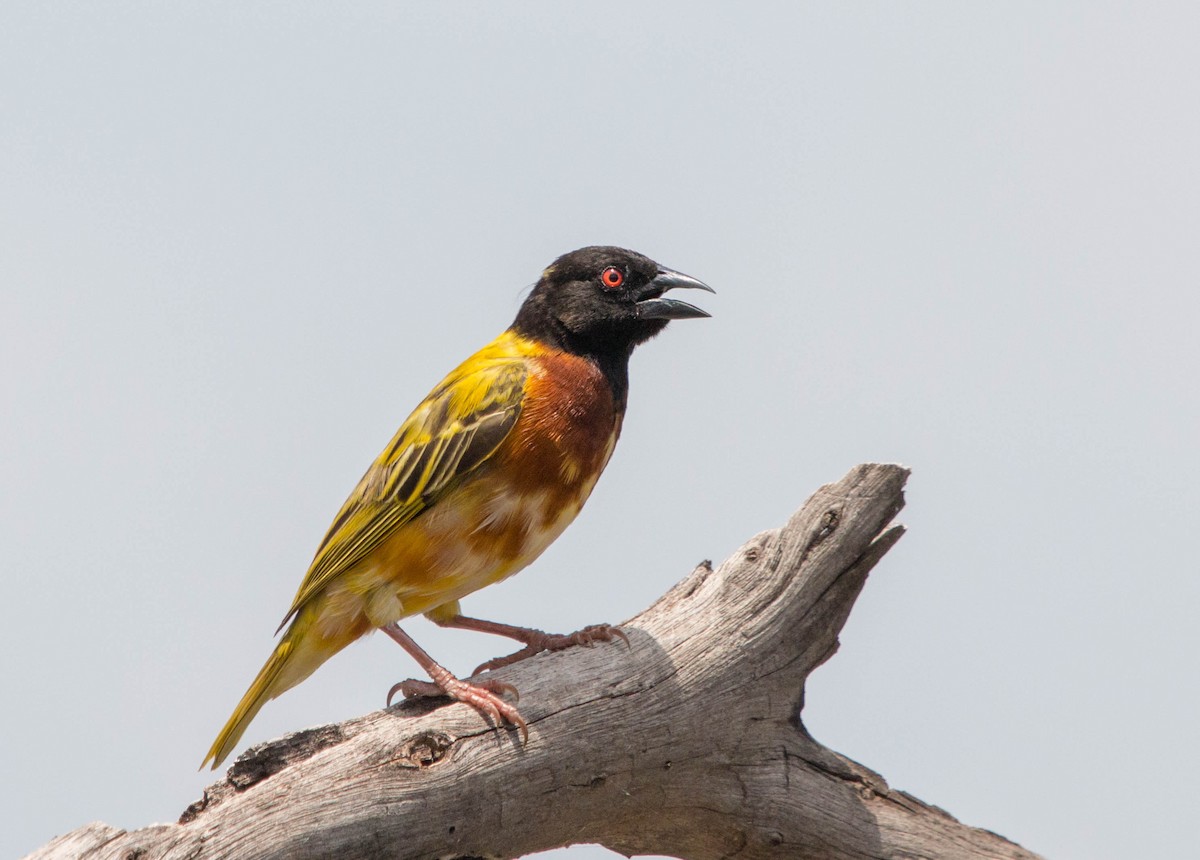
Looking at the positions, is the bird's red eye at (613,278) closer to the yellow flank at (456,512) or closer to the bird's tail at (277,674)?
the yellow flank at (456,512)

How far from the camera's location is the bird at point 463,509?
18.4ft

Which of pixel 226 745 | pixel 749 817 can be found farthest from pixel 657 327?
pixel 226 745

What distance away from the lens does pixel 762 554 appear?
554 centimetres

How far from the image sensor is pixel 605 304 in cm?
633

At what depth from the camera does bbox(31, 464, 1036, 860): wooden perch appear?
497cm

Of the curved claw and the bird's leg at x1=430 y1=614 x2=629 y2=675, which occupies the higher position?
the bird's leg at x1=430 y1=614 x2=629 y2=675

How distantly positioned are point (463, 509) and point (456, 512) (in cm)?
3

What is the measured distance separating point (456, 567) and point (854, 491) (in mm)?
1716

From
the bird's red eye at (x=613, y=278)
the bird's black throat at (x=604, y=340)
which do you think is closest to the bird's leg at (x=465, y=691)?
the bird's black throat at (x=604, y=340)

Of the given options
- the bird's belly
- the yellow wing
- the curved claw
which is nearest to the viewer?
the curved claw

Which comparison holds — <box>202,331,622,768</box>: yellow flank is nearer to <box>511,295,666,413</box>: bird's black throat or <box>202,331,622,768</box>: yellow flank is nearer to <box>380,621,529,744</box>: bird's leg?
<box>511,295,666,413</box>: bird's black throat

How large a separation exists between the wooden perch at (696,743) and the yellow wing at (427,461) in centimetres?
86

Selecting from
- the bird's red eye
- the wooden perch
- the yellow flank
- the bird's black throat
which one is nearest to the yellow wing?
the yellow flank

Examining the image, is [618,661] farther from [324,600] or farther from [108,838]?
[108,838]
